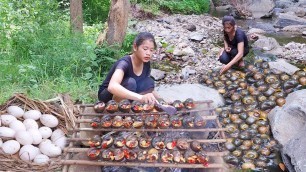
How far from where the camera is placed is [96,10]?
12000 mm

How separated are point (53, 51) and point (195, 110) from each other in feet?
11.1

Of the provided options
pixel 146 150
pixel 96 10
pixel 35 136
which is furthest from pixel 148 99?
pixel 96 10

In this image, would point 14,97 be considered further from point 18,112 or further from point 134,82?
point 134,82

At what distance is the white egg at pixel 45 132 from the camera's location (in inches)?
142

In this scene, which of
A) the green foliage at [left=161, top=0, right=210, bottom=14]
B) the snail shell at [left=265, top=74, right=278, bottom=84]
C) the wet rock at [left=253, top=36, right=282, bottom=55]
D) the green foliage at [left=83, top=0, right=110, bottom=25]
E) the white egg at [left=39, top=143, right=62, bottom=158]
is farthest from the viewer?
the green foliage at [left=161, top=0, right=210, bottom=14]

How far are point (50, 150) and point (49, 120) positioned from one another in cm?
36

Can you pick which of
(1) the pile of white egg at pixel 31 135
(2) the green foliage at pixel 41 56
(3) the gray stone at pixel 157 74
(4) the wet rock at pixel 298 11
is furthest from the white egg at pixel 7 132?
(4) the wet rock at pixel 298 11

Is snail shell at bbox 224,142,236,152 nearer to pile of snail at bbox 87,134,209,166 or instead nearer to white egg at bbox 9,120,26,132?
pile of snail at bbox 87,134,209,166

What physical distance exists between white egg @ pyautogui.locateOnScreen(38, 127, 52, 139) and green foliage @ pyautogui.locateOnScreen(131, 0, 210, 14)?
1011 centimetres

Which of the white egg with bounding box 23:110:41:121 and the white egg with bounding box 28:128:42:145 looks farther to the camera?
the white egg with bounding box 23:110:41:121

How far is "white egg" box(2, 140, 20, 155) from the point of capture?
3359mm

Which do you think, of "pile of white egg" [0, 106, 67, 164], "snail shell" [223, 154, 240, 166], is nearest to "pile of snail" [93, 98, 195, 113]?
"pile of white egg" [0, 106, 67, 164]

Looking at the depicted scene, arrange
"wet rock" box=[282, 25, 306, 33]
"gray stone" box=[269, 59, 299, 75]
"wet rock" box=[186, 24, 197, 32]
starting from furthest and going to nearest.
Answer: "wet rock" box=[282, 25, 306, 33]
"wet rock" box=[186, 24, 197, 32]
"gray stone" box=[269, 59, 299, 75]

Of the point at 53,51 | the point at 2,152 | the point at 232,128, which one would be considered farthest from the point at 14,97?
the point at 232,128
